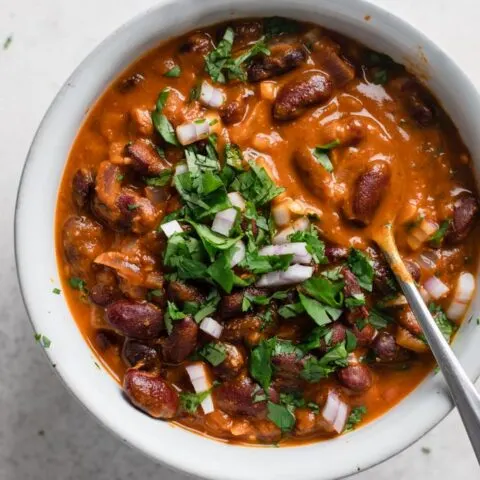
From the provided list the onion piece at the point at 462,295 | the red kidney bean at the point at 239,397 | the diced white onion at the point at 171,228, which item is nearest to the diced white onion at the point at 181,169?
the diced white onion at the point at 171,228

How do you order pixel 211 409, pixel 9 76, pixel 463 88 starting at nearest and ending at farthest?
pixel 463 88
pixel 211 409
pixel 9 76

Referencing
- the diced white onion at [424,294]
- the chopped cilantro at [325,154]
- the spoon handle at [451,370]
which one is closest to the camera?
the spoon handle at [451,370]

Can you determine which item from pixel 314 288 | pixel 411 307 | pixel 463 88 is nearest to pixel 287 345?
pixel 314 288

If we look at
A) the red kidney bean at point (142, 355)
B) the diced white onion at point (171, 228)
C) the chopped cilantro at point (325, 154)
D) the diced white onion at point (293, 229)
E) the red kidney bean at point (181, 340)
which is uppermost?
the chopped cilantro at point (325, 154)

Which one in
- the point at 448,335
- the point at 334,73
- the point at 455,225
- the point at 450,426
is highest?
the point at 334,73

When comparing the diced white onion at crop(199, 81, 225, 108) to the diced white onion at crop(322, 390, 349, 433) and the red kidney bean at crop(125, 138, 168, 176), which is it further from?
the diced white onion at crop(322, 390, 349, 433)

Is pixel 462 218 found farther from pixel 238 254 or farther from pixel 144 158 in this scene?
pixel 144 158

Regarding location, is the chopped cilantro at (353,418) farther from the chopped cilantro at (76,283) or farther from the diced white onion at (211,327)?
the chopped cilantro at (76,283)

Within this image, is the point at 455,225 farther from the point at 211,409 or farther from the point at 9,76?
the point at 9,76

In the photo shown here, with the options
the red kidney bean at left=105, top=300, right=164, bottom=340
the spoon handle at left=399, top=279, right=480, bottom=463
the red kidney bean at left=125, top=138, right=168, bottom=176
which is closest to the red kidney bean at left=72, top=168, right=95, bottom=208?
the red kidney bean at left=125, top=138, right=168, bottom=176
